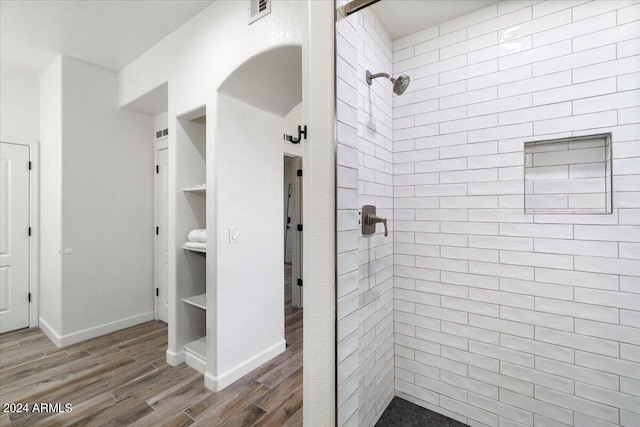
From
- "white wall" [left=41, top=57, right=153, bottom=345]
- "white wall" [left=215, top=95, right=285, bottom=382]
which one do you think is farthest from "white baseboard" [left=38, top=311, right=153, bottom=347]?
"white wall" [left=215, top=95, right=285, bottom=382]

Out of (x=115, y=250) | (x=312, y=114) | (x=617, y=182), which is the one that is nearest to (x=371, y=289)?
(x=312, y=114)

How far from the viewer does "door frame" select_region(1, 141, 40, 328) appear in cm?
304

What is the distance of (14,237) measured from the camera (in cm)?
297

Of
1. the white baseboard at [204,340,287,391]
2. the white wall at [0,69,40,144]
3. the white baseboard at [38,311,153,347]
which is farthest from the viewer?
the white wall at [0,69,40,144]

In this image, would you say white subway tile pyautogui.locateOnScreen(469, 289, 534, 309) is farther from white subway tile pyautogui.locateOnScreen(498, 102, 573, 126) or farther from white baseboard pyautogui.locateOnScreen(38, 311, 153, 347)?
white baseboard pyautogui.locateOnScreen(38, 311, 153, 347)

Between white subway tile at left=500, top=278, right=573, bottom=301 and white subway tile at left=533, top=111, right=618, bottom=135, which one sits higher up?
white subway tile at left=533, top=111, right=618, bottom=135

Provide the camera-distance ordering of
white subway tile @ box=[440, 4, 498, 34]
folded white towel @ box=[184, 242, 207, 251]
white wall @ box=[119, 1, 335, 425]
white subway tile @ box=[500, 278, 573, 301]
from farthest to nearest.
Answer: folded white towel @ box=[184, 242, 207, 251], white subway tile @ box=[440, 4, 498, 34], white subway tile @ box=[500, 278, 573, 301], white wall @ box=[119, 1, 335, 425]

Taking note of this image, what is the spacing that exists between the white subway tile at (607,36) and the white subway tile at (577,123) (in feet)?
1.02

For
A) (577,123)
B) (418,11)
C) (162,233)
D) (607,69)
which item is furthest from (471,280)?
(162,233)

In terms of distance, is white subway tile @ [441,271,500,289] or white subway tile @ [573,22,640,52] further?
white subway tile @ [441,271,500,289]

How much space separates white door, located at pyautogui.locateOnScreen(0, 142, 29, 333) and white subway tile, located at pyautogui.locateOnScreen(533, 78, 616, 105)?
4.59 m

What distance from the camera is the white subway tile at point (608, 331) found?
Result: 1.19 meters

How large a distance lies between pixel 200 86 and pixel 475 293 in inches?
90.7

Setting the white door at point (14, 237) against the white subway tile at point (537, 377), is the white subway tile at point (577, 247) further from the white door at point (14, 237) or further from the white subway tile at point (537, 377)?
the white door at point (14, 237)
